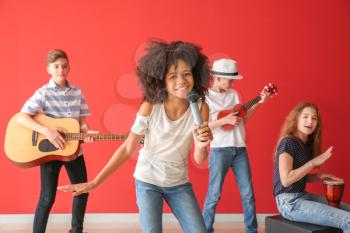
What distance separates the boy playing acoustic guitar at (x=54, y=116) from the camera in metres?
2.86

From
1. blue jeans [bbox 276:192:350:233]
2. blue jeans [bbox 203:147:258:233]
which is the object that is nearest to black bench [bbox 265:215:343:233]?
blue jeans [bbox 276:192:350:233]

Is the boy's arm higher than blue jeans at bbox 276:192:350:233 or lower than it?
higher

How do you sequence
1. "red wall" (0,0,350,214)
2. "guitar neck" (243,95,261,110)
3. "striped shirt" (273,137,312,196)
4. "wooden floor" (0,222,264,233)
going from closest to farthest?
"striped shirt" (273,137,312,196) → "guitar neck" (243,95,261,110) → "wooden floor" (0,222,264,233) → "red wall" (0,0,350,214)

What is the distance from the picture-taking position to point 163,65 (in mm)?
1950

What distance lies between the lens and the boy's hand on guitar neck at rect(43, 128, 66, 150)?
2.89 metres

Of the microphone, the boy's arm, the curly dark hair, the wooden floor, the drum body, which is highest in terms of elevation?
the curly dark hair

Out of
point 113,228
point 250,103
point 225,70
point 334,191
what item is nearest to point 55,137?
point 113,228

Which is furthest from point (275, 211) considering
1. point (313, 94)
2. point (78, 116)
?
point (78, 116)

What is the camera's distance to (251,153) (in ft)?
12.3

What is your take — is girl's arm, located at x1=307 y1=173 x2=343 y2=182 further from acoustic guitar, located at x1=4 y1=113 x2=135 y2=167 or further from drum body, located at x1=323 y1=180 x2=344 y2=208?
acoustic guitar, located at x1=4 y1=113 x2=135 y2=167

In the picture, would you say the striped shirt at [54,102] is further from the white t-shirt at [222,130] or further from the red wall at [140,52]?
the white t-shirt at [222,130]

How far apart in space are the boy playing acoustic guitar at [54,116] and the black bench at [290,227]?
1362 millimetres

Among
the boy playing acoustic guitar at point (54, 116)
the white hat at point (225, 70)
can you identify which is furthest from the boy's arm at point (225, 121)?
the boy playing acoustic guitar at point (54, 116)

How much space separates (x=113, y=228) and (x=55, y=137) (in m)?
1.11
